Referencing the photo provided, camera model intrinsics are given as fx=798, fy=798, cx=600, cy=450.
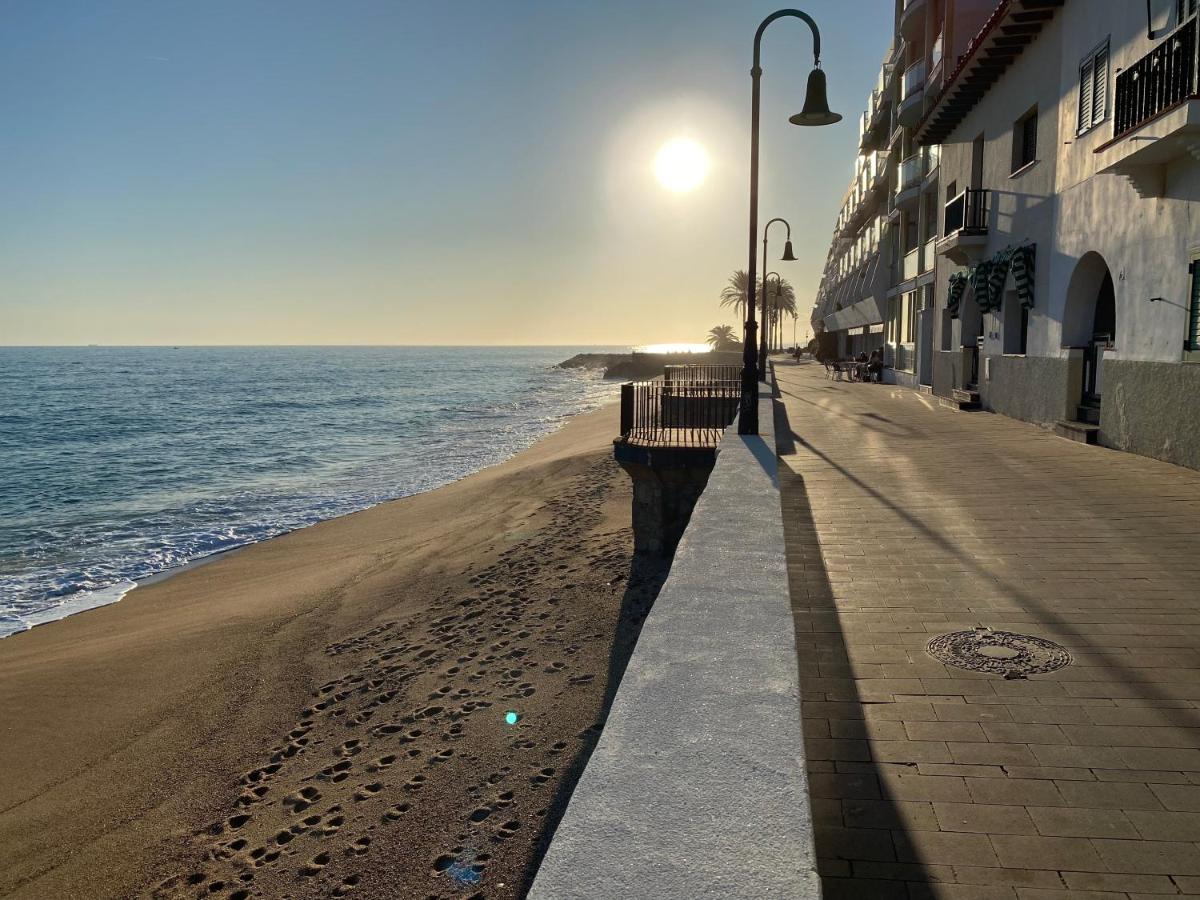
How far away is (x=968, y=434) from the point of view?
585 inches

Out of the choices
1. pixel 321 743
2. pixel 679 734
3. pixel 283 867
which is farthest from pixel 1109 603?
pixel 321 743

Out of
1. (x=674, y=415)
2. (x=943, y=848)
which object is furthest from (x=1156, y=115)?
(x=943, y=848)

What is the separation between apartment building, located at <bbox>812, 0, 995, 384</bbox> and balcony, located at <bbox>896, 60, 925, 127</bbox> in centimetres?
3

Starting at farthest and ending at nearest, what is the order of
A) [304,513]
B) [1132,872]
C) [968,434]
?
[304,513]
[968,434]
[1132,872]

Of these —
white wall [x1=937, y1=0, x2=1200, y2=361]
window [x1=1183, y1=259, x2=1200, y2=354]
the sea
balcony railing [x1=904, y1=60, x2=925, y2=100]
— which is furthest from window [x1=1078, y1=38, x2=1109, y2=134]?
the sea

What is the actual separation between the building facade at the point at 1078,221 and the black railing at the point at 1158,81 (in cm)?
2

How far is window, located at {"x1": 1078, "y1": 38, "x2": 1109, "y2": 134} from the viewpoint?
12883 millimetres

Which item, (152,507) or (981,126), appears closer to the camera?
(981,126)

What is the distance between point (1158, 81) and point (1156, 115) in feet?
2.38

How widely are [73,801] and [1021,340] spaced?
18916mm

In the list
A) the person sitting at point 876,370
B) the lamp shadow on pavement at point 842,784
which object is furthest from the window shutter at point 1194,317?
the person sitting at point 876,370

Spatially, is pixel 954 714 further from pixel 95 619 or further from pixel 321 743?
pixel 95 619

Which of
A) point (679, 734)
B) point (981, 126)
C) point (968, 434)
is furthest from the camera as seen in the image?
point (981, 126)

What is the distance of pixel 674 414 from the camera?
604 inches
